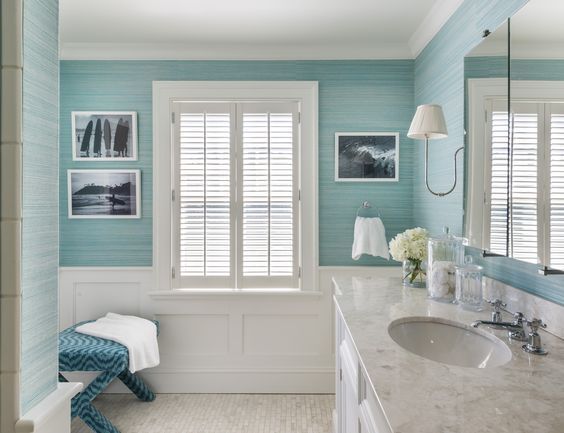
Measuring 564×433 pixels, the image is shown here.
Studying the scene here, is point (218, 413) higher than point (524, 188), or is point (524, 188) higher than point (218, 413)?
point (524, 188)

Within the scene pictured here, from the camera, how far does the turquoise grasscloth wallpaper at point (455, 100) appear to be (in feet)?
4.48

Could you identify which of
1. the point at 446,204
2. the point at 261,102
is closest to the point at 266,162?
the point at 261,102

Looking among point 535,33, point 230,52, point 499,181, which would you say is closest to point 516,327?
point 499,181

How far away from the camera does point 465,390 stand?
2.82 feet

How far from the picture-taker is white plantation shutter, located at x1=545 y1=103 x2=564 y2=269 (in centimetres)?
115

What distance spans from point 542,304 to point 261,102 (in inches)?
84.5

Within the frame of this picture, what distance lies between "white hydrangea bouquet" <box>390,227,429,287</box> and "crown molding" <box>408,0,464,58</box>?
125 cm

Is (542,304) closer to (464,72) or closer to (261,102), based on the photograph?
(464,72)

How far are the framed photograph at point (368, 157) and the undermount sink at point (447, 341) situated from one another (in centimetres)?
150

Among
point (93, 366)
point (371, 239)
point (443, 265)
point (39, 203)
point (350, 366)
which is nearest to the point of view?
point (39, 203)

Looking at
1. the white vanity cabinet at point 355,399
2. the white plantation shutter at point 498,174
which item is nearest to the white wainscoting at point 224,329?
the white vanity cabinet at point 355,399

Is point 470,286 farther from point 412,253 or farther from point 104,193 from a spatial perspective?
point 104,193

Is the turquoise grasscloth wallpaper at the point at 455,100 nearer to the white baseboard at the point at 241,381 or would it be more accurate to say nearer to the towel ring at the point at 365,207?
the towel ring at the point at 365,207

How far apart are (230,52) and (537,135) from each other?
214 cm
